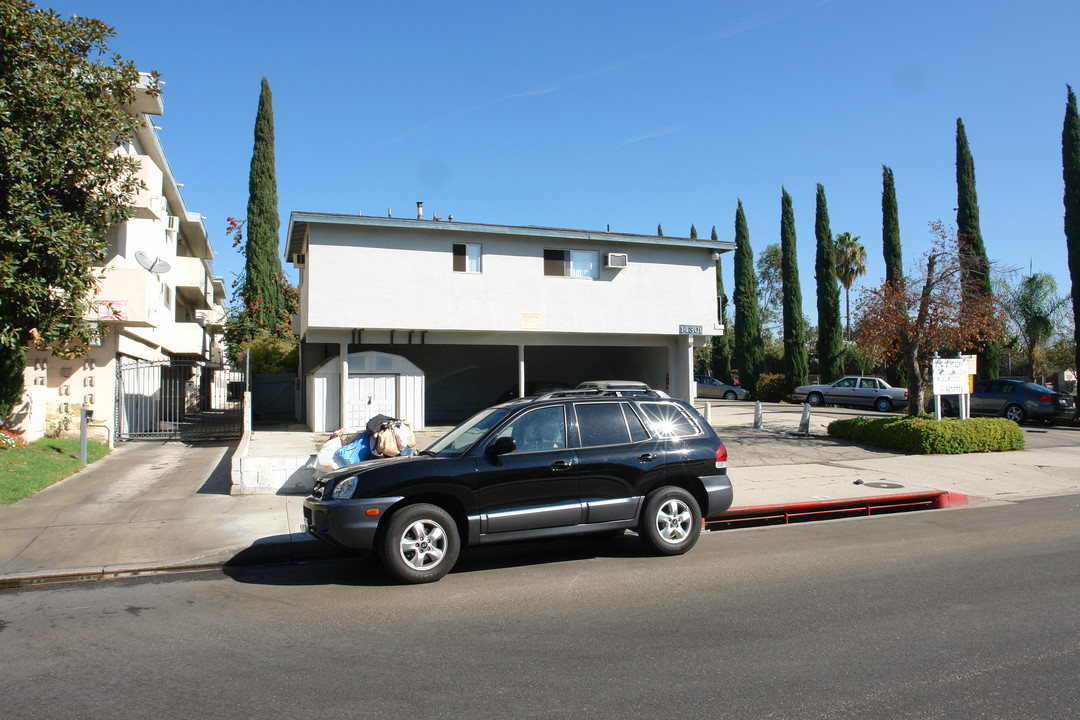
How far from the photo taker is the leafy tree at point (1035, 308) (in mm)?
36219

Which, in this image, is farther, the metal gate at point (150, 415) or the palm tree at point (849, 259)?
the palm tree at point (849, 259)

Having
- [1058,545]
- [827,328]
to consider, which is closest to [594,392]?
[1058,545]

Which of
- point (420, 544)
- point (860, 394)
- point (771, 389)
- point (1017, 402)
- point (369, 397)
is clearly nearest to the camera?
point (420, 544)

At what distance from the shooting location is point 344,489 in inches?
269

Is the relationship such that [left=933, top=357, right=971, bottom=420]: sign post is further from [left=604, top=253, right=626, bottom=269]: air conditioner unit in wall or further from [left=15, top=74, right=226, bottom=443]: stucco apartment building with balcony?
[left=15, top=74, right=226, bottom=443]: stucco apartment building with balcony

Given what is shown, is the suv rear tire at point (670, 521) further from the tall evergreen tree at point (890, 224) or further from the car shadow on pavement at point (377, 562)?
the tall evergreen tree at point (890, 224)

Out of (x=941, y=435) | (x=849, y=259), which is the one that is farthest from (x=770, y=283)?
(x=941, y=435)

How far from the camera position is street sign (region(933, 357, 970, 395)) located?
17.7 meters

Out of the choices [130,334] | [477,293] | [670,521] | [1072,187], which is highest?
[1072,187]

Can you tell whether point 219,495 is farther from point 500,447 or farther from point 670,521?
point 670,521

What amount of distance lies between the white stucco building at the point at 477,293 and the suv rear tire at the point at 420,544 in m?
12.1

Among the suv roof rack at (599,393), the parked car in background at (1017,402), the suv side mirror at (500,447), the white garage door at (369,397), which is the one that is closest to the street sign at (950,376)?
the parked car in background at (1017,402)

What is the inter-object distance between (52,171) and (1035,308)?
4039cm

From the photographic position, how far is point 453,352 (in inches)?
1057
